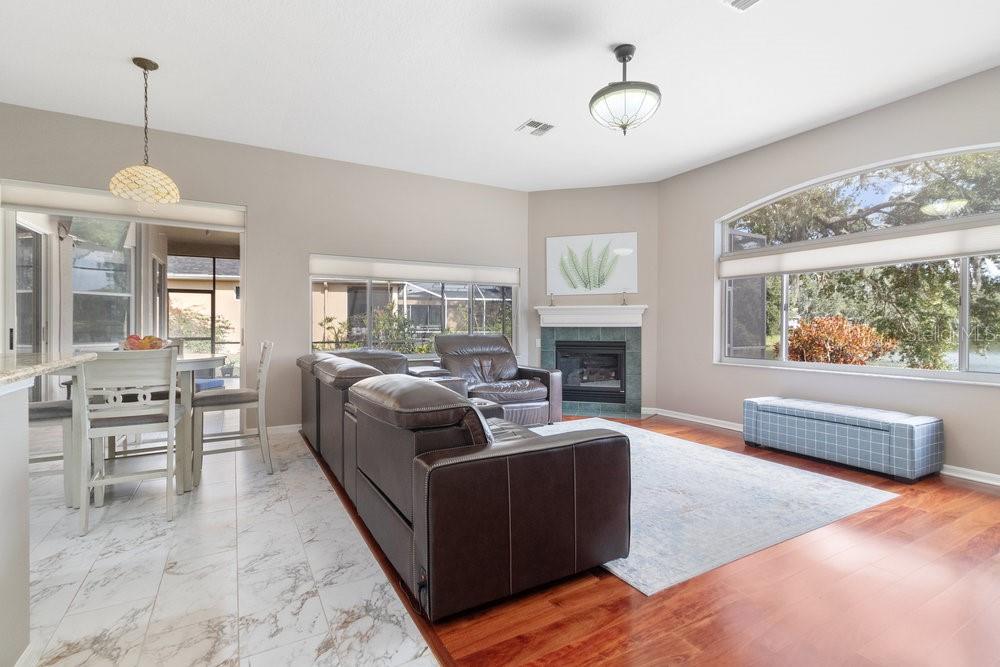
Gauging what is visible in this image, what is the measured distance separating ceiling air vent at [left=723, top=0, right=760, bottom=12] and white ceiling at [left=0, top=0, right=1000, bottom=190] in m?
0.05

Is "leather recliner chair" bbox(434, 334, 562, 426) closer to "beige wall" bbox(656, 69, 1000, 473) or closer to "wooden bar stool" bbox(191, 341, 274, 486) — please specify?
"beige wall" bbox(656, 69, 1000, 473)

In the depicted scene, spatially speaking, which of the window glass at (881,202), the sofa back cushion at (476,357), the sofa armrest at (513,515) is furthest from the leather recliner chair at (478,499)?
the window glass at (881,202)

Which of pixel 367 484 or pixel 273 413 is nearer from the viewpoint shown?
pixel 367 484

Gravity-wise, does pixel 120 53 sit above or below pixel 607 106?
above

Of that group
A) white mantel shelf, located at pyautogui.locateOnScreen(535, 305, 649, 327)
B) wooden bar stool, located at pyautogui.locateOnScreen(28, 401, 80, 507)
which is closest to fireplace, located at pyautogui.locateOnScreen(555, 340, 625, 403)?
white mantel shelf, located at pyautogui.locateOnScreen(535, 305, 649, 327)

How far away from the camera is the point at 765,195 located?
15.3 feet

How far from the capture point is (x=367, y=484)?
7.48ft

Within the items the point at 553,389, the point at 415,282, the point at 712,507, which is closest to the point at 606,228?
the point at 553,389

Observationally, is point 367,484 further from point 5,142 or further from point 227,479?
point 5,142

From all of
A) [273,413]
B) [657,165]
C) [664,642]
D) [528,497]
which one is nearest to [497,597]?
[528,497]

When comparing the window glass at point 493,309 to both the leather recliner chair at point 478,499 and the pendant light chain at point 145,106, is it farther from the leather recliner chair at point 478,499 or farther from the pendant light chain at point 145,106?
the leather recliner chair at point 478,499

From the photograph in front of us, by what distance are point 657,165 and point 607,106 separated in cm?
255

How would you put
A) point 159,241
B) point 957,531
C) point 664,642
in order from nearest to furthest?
point 664,642
point 957,531
point 159,241

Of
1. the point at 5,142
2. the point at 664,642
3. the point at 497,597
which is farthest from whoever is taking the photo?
the point at 5,142
